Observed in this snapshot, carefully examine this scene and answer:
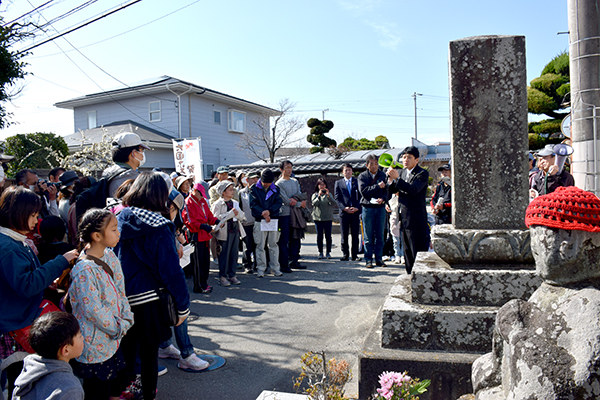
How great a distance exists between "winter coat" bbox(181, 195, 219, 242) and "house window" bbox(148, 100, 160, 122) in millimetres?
17291

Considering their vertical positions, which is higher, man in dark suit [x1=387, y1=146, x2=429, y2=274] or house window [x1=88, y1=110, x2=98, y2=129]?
house window [x1=88, y1=110, x2=98, y2=129]

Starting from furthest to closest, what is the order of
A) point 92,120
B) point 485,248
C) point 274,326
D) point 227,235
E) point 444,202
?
point 92,120
point 444,202
point 227,235
point 274,326
point 485,248

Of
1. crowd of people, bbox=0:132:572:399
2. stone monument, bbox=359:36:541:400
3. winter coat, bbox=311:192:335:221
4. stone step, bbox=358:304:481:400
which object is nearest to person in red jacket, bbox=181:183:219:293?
crowd of people, bbox=0:132:572:399

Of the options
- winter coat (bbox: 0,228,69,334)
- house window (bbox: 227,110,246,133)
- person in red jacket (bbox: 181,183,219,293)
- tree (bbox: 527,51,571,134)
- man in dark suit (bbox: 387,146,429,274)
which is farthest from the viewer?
house window (bbox: 227,110,246,133)

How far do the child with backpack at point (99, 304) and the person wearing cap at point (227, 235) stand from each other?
406cm

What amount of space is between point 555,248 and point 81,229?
8.78 feet

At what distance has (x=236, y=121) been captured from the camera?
81.8 feet

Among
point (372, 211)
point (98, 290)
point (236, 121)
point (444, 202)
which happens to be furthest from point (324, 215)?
point (236, 121)

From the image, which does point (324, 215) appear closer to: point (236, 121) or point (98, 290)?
point (98, 290)

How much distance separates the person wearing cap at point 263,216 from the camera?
7.48 meters

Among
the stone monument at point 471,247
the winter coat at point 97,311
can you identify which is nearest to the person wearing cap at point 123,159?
the winter coat at point 97,311

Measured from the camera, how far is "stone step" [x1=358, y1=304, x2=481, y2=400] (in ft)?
8.63

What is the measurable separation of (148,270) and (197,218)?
3561 mm

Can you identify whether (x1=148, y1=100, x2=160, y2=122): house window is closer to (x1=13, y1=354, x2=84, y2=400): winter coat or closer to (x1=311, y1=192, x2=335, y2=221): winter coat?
(x1=311, y1=192, x2=335, y2=221): winter coat
